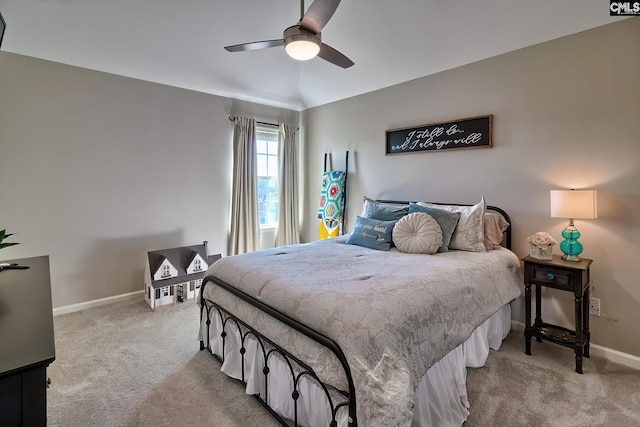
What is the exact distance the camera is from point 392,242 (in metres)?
2.84

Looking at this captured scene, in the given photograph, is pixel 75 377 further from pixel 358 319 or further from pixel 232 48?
pixel 232 48

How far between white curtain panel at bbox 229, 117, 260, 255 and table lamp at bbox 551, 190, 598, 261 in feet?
11.3

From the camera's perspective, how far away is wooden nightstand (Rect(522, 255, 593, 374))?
2.20 meters

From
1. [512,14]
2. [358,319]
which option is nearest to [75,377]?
[358,319]

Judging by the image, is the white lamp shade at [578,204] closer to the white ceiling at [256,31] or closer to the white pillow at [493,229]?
the white pillow at [493,229]

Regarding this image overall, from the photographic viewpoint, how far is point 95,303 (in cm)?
340

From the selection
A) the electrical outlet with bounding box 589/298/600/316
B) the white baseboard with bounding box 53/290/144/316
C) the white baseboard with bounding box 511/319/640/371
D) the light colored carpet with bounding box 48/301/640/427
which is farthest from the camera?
the white baseboard with bounding box 53/290/144/316

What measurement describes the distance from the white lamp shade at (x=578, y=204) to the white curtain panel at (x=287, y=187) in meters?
3.42

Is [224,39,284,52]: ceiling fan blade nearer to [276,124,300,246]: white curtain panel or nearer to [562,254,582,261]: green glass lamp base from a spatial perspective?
[276,124,300,246]: white curtain panel

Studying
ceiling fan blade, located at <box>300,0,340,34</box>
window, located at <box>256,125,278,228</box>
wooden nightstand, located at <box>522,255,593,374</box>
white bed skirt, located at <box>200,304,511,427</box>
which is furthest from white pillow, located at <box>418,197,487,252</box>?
window, located at <box>256,125,278,228</box>

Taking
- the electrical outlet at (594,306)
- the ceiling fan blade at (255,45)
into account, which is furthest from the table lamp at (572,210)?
the ceiling fan blade at (255,45)

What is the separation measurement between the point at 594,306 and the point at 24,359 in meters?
3.41

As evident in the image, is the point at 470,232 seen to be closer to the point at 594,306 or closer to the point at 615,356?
the point at 594,306

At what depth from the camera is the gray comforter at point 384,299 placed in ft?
4.25
